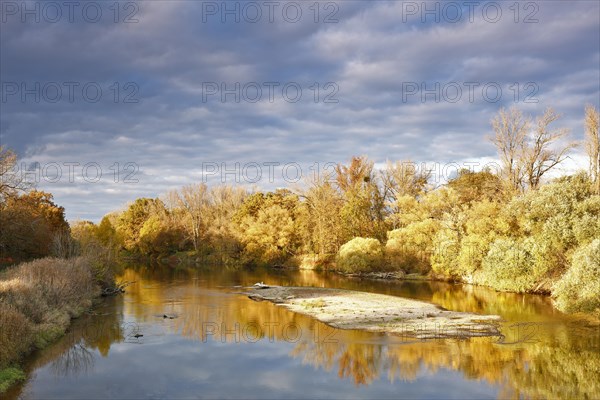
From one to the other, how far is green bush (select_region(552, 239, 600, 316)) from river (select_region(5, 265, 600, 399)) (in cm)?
89

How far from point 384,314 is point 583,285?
36.1 feet

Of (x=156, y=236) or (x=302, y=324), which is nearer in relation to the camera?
(x=302, y=324)

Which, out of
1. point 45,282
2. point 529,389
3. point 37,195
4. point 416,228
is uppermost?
point 37,195

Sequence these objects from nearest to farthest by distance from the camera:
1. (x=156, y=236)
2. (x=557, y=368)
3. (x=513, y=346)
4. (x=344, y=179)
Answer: (x=557, y=368) → (x=513, y=346) → (x=344, y=179) → (x=156, y=236)

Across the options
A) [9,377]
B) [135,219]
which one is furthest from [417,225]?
[135,219]

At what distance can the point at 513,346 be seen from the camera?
21.7 metres

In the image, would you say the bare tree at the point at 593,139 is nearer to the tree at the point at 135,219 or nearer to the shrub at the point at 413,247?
the shrub at the point at 413,247

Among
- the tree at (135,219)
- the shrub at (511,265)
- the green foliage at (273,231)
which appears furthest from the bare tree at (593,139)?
the tree at (135,219)

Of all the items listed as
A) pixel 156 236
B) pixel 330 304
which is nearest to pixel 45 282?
pixel 330 304

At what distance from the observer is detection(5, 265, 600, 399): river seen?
54.6ft

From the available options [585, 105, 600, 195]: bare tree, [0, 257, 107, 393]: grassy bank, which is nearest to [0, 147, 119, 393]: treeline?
[0, 257, 107, 393]: grassy bank

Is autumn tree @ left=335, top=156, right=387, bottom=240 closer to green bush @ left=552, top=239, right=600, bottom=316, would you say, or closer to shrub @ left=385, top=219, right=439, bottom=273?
shrub @ left=385, top=219, right=439, bottom=273

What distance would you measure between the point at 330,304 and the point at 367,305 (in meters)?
2.46

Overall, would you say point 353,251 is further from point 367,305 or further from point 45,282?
point 45,282
